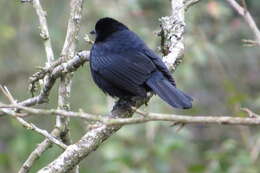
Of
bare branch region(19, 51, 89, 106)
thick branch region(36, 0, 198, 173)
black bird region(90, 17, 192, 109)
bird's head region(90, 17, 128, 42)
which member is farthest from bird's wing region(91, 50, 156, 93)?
thick branch region(36, 0, 198, 173)

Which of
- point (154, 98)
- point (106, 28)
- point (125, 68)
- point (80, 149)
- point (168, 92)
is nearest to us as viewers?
point (80, 149)

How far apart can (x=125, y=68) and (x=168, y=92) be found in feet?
1.35

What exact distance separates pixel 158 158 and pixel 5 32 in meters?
1.88

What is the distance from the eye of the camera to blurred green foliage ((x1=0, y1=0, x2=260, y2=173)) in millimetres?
5402

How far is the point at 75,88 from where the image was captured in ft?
21.7

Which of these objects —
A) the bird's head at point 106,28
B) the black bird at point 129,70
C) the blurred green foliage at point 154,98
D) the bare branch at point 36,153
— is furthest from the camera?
the blurred green foliage at point 154,98

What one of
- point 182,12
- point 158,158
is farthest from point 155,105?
point 182,12

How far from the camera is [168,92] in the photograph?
349cm

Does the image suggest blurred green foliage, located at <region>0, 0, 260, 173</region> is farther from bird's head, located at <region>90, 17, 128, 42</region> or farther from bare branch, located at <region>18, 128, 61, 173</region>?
bare branch, located at <region>18, 128, 61, 173</region>

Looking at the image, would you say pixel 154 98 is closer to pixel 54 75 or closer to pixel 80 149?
pixel 54 75

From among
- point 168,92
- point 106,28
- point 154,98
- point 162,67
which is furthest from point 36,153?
point 154,98

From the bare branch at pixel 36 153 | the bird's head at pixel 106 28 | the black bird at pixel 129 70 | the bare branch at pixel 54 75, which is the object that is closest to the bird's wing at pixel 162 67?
the black bird at pixel 129 70

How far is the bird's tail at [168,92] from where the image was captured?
3287mm

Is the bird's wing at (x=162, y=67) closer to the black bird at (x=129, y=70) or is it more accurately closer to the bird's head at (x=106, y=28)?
the black bird at (x=129, y=70)
